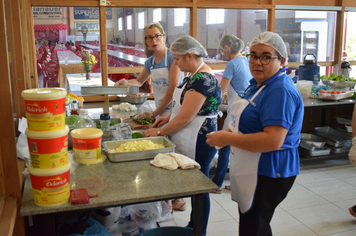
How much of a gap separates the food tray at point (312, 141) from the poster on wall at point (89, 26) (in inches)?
120

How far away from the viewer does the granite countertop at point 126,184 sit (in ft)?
5.14

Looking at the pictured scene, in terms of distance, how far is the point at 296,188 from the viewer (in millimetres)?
3680

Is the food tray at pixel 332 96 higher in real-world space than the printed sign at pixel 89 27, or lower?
lower

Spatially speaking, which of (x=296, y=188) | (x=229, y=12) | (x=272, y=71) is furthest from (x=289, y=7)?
(x=272, y=71)

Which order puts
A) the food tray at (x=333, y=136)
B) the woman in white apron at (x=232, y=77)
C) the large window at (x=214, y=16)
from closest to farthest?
the woman in white apron at (x=232, y=77)
the food tray at (x=333, y=136)
the large window at (x=214, y=16)

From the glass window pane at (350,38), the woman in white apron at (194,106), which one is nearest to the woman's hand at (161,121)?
the woman in white apron at (194,106)

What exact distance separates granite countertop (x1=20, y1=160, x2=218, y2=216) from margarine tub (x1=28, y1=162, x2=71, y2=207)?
1.2 inches

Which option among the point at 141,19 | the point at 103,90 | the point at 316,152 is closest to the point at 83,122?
the point at 103,90

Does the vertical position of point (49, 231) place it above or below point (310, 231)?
above

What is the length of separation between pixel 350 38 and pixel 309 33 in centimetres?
74

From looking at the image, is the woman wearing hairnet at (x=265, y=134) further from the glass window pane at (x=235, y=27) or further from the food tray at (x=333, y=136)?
the glass window pane at (x=235, y=27)

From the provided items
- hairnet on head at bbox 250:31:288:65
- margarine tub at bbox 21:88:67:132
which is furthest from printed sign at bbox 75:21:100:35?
margarine tub at bbox 21:88:67:132

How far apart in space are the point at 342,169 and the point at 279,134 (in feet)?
10.3

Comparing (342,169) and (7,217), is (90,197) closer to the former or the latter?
(7,217)
